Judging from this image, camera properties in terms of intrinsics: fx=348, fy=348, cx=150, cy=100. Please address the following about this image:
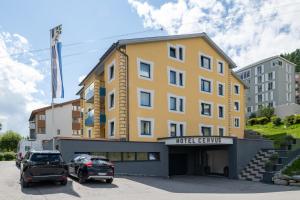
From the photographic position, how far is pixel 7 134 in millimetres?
85625

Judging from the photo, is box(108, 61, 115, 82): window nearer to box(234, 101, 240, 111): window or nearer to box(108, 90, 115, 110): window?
box(108, 90, 115, 110): window

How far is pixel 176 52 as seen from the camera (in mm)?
34250

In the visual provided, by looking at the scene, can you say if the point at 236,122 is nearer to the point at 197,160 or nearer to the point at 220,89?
the point at 220,89

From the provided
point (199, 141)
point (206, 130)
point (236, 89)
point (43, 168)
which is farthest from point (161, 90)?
point (43, 168)

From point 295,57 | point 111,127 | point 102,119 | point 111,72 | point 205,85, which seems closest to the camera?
point 111,127

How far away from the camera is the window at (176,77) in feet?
109

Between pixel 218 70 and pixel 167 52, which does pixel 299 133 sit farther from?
pixel 167 52

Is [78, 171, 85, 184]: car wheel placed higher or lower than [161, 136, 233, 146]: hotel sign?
lower

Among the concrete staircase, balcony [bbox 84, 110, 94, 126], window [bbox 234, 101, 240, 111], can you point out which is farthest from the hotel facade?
window [bbox 234, 101, 240, 111]

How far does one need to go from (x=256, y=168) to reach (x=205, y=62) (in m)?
13.3

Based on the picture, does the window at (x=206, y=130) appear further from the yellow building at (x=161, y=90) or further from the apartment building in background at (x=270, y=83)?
the apartment building in background at (x=270, y=83)

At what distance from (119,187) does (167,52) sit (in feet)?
57.2

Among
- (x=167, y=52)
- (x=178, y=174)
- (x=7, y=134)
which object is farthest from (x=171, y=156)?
(x=7, y=134)

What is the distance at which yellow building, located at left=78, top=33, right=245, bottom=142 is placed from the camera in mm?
29922
